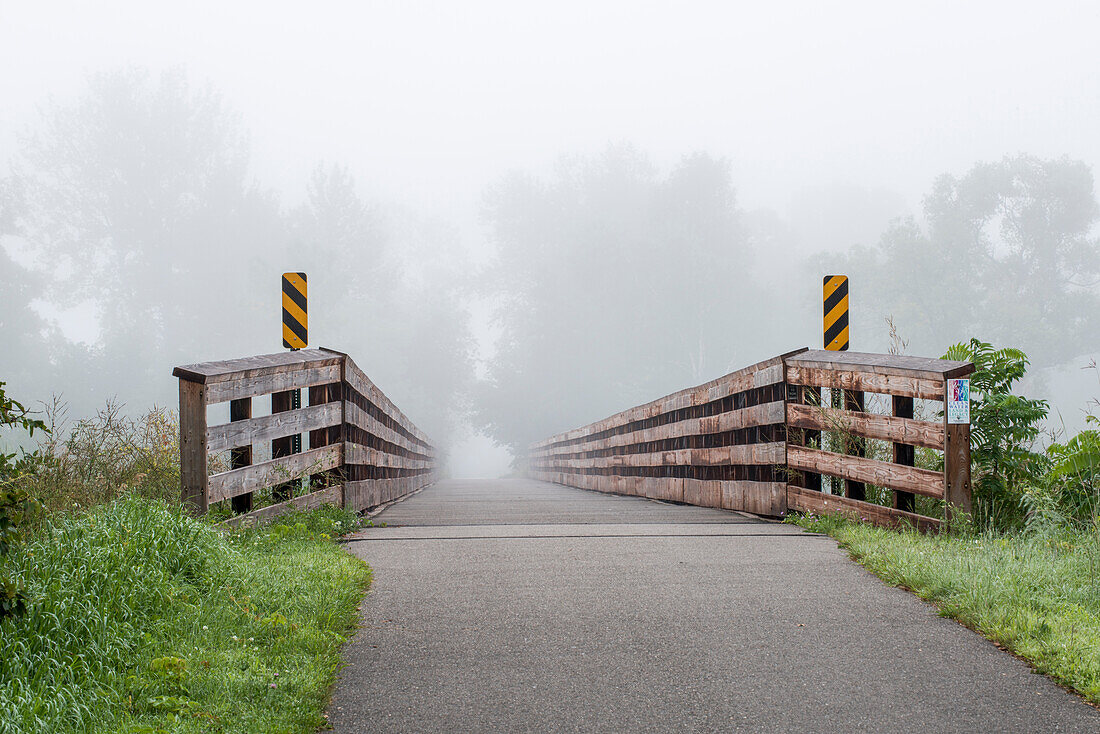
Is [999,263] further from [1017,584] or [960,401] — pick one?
[1017,584]

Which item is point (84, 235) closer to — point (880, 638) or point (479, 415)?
point (479, 415)

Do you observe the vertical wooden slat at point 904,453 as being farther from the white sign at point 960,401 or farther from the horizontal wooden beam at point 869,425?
the white sign at point 960,401

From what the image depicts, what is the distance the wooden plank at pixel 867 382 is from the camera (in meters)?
4.92

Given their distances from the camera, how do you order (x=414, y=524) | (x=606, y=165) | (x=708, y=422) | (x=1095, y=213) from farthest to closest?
(x=606, y=165) < (x=1095, y=213) < (x=708, y=422) < (x=414, y=524)

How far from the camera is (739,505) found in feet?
24.3

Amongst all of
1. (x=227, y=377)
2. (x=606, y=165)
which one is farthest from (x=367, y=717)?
(x=606, y=165)

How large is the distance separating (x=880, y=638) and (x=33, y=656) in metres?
2.89

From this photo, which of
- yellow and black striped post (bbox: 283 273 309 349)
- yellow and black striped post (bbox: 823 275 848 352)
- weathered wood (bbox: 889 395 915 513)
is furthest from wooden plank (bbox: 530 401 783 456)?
yellow and black striped post (bbox: 283 273 309 349)

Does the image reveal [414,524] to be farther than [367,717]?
Yes

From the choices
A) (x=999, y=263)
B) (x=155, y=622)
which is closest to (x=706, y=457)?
(x=155, y=622)

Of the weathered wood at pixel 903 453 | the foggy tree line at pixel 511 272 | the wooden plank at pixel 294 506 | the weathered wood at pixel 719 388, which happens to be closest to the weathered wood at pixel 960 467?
the weathered wood at pixel 903 453

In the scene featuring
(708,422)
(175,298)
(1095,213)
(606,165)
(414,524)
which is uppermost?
(606,165)

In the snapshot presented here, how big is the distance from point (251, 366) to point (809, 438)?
422 cm

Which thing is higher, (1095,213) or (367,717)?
(1095,213)
